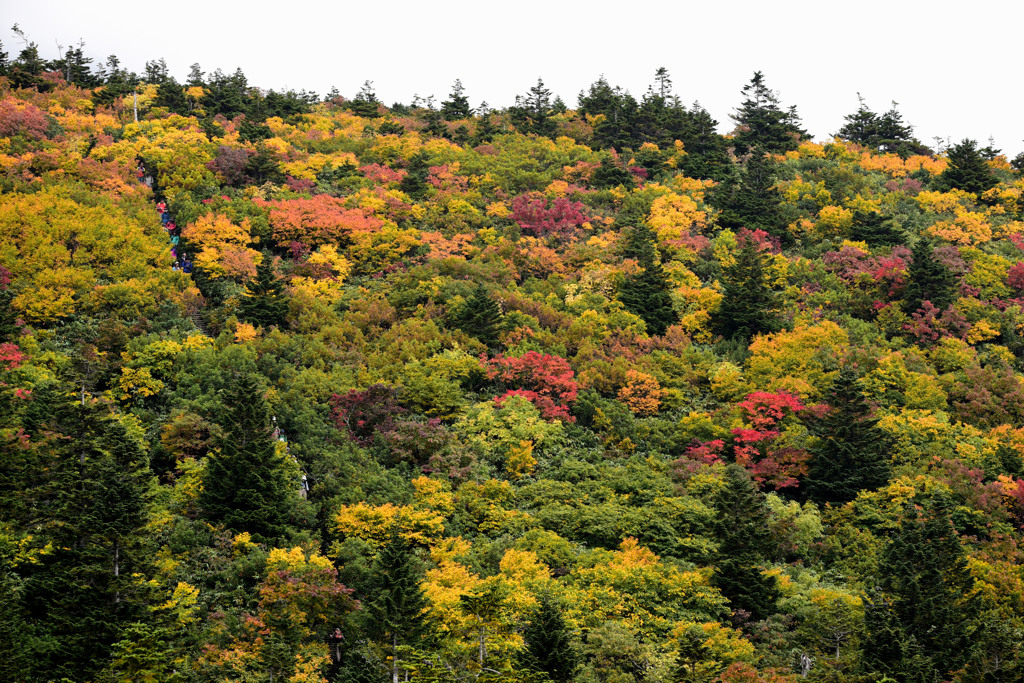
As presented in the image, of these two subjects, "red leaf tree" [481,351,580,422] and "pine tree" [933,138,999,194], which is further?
"pine tree" [933,138,999,194]

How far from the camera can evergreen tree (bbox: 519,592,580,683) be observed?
21484 millimetres

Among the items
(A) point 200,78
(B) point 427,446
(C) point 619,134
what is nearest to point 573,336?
(B) point 427,446

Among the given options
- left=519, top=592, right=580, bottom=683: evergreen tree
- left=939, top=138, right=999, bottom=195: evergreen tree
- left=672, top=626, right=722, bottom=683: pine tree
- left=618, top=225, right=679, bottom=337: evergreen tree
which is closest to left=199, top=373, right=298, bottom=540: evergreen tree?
left=519, top=592, right=580, bottom=683: evergreen tree

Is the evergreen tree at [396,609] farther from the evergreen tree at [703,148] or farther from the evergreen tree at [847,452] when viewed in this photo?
the evergreen tree at [703,148]

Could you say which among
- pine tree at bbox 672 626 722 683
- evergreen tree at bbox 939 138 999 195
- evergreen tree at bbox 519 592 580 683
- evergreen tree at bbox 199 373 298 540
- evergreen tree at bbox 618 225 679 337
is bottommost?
pine tree at bbox 672 626 722 683

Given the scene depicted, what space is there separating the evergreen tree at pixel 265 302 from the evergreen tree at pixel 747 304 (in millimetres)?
21381

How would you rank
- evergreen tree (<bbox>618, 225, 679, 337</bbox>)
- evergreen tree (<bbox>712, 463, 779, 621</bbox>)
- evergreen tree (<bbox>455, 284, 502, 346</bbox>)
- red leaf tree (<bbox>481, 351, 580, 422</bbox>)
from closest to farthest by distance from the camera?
evergreen tree (<bbox>712, 463, 779, 621</bbox>)
red leaf tree (<bbox>481, 351, 580, 422</bbox>)
evergreen tree (<bbox>455, 284, 502, 346</bbox>)
evergreen tree (<bbox>618, 225, 679, 337</bbox>)

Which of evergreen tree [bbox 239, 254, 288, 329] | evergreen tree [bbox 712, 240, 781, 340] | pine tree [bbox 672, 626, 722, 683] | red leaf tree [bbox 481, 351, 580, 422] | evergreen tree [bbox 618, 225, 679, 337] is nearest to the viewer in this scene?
pine tree [bbox 672, 626, 722, 683]

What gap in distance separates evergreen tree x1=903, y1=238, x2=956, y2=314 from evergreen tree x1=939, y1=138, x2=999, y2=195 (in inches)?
725

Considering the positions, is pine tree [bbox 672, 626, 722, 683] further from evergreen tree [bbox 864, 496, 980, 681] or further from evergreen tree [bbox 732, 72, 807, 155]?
evergreen tree [bbox 732, 72, 807, 155]

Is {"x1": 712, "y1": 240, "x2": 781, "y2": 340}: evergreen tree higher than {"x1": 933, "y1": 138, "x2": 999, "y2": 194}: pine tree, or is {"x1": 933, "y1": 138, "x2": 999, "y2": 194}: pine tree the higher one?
{"x1": 933, "y1": 138, "x2": 999, "y2": 194}: pine tree

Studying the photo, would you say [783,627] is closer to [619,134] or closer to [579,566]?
[579,566]

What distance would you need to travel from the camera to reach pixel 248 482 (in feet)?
90.2

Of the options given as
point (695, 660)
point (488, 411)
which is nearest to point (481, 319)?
point (488, 411)
